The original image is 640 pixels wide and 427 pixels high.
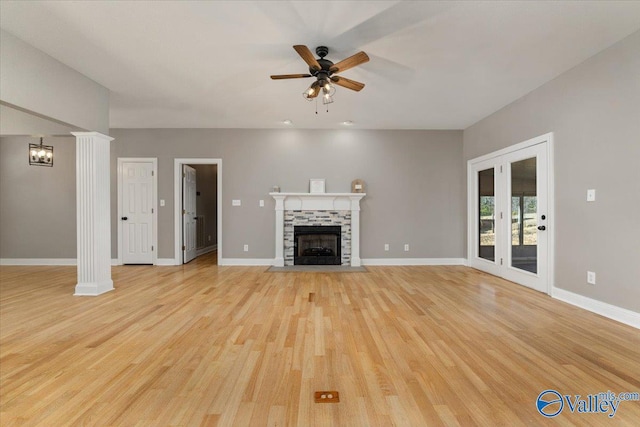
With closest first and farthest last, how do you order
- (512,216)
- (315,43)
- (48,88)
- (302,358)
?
1. (302,358)
2. (315,43)
3. (48,88)
4. (512,216)

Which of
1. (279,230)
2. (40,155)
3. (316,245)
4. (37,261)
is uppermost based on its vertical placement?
(40,155)

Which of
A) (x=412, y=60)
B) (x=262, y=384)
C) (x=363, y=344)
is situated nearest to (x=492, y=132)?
(x=412, y=60)

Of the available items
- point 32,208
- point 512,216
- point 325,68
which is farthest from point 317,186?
point 32,208

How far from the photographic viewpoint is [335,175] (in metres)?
6.12

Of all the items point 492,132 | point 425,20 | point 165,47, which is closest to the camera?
point 425,20

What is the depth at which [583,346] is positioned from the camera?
2373 mm

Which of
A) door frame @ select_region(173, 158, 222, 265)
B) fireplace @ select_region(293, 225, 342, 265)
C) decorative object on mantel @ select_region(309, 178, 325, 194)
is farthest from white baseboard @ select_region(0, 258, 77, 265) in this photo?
decorative object on mantel @ select_region(309, 178, 325, 194)

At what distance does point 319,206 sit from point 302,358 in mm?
4011

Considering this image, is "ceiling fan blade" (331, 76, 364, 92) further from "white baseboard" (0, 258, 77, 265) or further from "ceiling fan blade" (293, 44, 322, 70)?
"white baseboard" (0, 258, 77, 265)

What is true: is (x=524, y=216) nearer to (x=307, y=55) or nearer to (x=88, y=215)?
(x=307, y=55)

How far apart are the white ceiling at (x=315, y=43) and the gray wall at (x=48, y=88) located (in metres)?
0.14

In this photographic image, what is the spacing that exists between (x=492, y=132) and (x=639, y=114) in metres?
2.36

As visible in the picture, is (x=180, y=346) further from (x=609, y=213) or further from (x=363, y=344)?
(x=609, y=213)

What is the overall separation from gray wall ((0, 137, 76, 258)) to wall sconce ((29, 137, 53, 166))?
132mm
